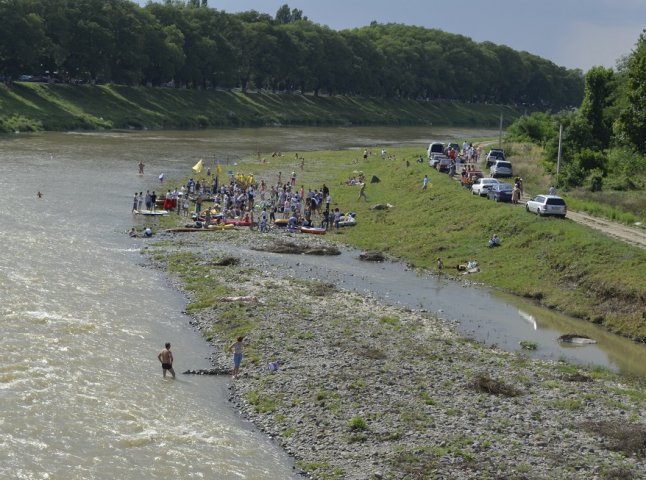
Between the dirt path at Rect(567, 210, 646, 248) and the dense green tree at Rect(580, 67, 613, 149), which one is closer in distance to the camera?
the dirt path at Rect(567, 210, 646, 248)

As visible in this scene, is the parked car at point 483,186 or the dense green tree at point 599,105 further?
the dense green tree at point 599,105

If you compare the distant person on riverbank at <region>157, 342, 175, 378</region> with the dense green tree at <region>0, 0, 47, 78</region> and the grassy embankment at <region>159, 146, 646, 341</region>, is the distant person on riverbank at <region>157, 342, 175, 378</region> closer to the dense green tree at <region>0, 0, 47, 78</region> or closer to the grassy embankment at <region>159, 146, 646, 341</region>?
the grassy embankment at <region>159, 146, 646, 341</region>

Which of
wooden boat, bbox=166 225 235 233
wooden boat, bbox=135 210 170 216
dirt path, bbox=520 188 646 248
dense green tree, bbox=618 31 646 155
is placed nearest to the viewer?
dirt path, bbox=520 188 646 248

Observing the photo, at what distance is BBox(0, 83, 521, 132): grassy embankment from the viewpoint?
115 m

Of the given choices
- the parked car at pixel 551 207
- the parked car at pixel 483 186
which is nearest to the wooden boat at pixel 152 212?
the parked car at pixel 483 186

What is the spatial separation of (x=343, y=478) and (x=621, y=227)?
104ft

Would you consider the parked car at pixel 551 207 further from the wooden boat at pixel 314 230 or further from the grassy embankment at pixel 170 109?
the grassy embankment at pixel 170 109

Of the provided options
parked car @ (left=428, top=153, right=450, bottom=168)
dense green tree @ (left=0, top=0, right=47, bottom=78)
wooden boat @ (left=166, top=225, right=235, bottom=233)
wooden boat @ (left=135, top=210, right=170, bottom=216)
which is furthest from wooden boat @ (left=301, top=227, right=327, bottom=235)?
dense green tree @ (left=0, top=0, right=47, bottom=78)

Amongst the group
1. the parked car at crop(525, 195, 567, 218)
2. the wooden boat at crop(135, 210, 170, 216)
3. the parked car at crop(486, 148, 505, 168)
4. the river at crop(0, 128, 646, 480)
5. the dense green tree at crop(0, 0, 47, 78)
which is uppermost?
the dense green tree at crop(0, 0, 47, 78)

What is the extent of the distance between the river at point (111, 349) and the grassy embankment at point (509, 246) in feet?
6.63

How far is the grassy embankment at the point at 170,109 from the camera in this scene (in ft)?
378

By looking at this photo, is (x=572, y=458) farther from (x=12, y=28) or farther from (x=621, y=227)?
(x=12, y=28)

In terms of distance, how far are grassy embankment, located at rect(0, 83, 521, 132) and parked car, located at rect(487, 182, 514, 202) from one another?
213 ft

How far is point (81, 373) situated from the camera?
29484mm
